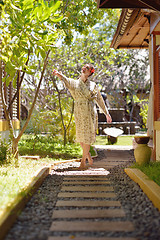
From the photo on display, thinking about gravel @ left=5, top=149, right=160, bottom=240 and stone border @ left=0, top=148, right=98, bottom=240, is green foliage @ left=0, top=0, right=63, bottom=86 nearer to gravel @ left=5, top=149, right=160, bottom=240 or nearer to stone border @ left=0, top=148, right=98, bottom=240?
stone border @ left=0, top=148, right=98, bottom=240

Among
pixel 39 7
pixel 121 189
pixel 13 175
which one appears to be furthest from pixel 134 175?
pixel 39 7

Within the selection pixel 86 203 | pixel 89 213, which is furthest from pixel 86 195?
pixel 89 213

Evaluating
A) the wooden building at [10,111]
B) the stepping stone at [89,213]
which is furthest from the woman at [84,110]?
the stepping stone at [89,213]

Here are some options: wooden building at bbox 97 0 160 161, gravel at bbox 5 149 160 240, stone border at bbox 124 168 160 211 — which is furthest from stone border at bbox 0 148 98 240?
wooden building at bbox 97 0 160 161

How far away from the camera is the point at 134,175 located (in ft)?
13.7

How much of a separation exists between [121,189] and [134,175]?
1.56 ft

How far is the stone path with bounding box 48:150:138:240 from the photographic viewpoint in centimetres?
223

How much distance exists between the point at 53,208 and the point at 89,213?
405 millimetres

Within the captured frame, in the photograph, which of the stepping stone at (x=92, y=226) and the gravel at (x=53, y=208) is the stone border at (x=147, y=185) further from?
the stepping stone at (x=92, y=226)

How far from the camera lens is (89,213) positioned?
2738 millimetres

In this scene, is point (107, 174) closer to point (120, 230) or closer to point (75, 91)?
point (75, 91)

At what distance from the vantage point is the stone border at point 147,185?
296 centimetres

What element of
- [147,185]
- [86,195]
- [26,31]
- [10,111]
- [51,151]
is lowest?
[51,151]

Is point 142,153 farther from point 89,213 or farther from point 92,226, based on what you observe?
point 92,226
